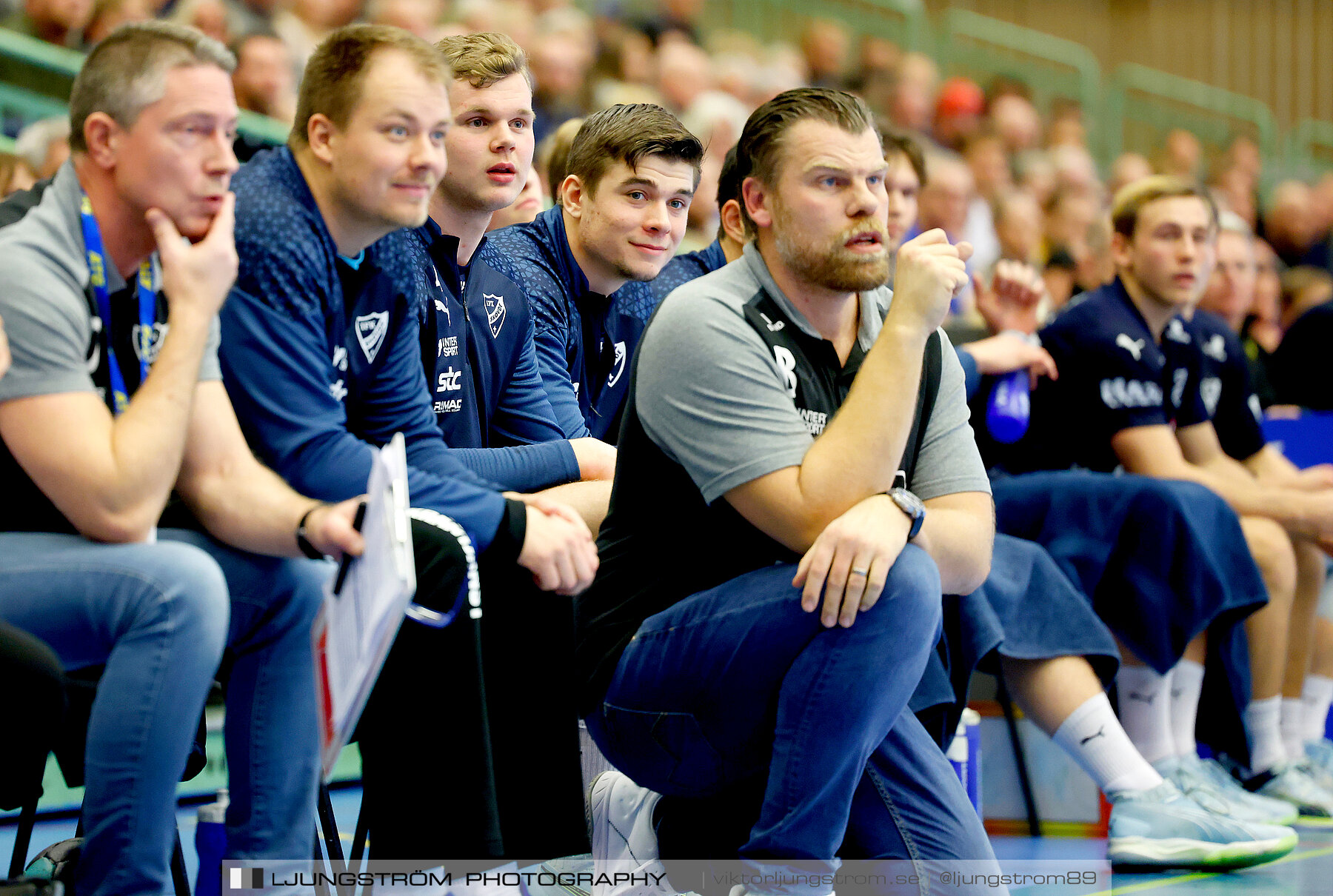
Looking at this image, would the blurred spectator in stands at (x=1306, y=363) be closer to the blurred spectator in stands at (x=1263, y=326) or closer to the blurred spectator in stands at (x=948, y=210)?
the blurred spectator in stands at (x=1263, y=326)

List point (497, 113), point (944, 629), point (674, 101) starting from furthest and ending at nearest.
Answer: point (674, 101) → point (944, 629) → point (497, 113)

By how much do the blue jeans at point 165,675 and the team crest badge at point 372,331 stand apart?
15.4 inches

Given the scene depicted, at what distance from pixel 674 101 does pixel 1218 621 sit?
486 centimetres

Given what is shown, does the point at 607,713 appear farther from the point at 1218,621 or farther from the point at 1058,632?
the point at 1218,621

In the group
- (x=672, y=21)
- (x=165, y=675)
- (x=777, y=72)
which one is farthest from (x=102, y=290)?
(x=777, y=72)

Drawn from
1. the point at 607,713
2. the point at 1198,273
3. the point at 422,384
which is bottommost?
the point at 607,713

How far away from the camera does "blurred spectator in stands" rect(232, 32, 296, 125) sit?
18.2ft

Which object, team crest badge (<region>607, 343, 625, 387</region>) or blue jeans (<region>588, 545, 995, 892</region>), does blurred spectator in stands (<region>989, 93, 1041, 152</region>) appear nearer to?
team crest badge (<region>607, 343, 625, 387</region>)

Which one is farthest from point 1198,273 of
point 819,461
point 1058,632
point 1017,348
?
point 819,461

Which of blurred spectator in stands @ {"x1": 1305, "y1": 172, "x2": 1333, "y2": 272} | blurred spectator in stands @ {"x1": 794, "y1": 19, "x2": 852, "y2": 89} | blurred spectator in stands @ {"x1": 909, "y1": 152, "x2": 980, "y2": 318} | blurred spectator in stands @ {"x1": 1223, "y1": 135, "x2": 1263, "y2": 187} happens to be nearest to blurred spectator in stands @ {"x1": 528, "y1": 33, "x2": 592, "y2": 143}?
blurred spectator in stands @ {"x1": 909, "y1": 152, "x2": 980, "y2": 318}

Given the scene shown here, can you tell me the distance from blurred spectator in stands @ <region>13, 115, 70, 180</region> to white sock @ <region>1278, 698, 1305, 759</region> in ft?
12.7

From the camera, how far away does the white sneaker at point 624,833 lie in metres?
2.50

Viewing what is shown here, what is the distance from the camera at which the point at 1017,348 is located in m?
3.62

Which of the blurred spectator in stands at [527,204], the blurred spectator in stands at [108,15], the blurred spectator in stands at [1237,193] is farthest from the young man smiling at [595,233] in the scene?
the blurred spectator in stands at [1237,193]
